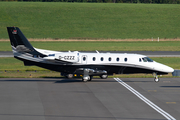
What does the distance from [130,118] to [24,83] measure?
14807mm

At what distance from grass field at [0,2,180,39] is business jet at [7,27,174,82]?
5734 cm

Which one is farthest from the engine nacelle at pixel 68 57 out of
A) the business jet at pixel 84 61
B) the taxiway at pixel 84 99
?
the taxiway at pixel 84 99

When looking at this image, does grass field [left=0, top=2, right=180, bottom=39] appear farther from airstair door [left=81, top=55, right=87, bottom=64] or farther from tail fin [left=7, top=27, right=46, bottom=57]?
airstair door [left=81, top=55, right=87, bottom=64]

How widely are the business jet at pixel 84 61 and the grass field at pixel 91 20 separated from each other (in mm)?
57344

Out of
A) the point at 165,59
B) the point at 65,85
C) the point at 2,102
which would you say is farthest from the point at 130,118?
the point at 165,59

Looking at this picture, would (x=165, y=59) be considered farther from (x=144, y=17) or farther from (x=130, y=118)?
(x=144, y=17)

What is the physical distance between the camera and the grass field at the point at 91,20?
3637 inches

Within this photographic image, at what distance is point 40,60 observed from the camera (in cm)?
3052

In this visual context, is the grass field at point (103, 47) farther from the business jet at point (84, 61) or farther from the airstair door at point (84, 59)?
the airstair door at point (84, 59)

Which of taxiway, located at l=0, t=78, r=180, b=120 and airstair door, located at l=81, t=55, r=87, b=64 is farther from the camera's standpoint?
airstair door, located at l=81, t=55, r=87, b=64

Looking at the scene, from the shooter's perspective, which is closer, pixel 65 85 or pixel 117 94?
pixel 117 94

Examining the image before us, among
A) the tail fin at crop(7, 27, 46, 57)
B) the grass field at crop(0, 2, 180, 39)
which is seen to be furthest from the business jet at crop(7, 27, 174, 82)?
the grass field at crop(0, 2, 180, 39)

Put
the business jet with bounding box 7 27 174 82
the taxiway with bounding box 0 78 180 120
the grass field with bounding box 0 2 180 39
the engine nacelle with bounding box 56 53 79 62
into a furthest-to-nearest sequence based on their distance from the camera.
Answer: the grass field with bounding box 0 2 180 39, the business jet with bounding box 7 27 174 82, the engine nacelle with bounding box 56 53 79 62, the taxiway with bounding box 0 78 180 120

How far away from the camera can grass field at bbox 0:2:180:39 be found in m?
92.4
